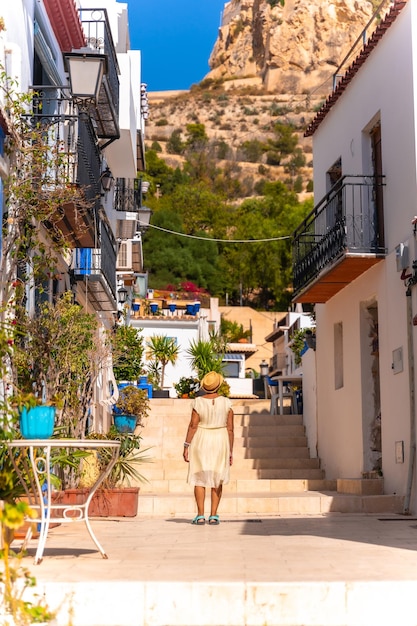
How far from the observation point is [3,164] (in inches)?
424

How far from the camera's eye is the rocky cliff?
11169 centimetres

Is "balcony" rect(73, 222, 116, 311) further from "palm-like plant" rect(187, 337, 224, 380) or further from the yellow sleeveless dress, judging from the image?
the yellow sleeveless dress

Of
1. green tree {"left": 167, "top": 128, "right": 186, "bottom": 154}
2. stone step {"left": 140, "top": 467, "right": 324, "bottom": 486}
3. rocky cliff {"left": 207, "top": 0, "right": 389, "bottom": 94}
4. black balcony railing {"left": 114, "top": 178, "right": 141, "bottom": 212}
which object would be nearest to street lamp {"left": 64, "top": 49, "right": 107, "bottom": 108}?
stone step {"left": 140, "top": 467, "right": 324, "bottom": 486}

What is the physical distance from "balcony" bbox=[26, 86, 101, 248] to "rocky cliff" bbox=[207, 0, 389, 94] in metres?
96.1

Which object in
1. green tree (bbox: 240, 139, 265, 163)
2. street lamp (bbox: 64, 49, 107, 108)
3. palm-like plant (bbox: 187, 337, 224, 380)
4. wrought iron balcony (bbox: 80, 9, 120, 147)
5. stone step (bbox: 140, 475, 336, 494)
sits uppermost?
green tree (bbox: 240, 139, 265, 163)

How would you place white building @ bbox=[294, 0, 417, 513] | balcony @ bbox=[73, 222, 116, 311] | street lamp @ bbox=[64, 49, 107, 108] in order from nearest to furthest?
street lamp @ bbox=[64, 49, 107, 108] < white building @ bbox=[294, 0, 417, 513] < balcony @ bbox=[73, 222, 116, 311]

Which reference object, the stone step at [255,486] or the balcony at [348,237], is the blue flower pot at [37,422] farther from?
the stone step at [255,486]

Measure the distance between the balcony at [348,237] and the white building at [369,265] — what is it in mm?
18

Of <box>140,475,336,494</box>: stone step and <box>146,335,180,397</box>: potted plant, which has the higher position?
<box>146,335,180,397</box>: potted plant

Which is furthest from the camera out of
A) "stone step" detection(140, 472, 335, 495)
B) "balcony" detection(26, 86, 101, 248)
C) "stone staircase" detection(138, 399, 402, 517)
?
"stone step" detection(140, 472, 335, 495)

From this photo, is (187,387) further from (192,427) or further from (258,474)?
(192,427)

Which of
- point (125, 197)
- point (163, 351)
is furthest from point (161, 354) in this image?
point (125, 197)

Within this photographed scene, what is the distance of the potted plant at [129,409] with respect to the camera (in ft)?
62.1

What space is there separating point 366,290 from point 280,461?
13.3 ft
